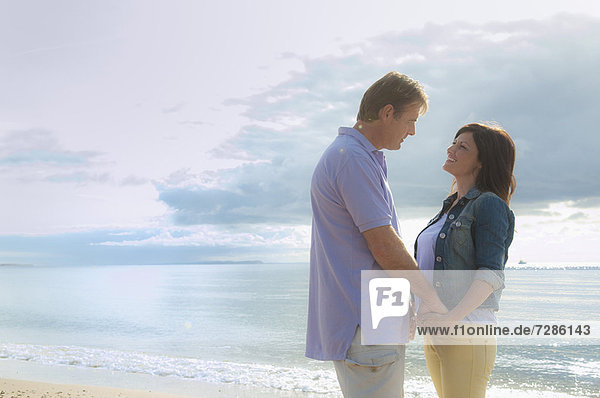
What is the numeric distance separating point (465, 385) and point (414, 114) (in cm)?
114

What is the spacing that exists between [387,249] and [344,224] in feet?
0.58

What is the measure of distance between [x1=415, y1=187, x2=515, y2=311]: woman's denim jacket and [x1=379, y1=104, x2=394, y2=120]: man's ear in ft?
2.06

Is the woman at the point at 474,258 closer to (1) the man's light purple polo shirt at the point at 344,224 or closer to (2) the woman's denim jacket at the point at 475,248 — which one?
(2) the woman's denim jacket at the point at 475,248

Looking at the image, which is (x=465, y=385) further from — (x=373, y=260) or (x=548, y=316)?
(x=548, y=316)

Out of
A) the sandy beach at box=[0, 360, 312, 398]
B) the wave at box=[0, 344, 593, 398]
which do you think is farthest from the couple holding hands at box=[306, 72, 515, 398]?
the sandy beach at box=[0, 360, 312, 398]

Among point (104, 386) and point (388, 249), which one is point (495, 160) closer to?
point (388, 249)

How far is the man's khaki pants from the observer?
1.76m

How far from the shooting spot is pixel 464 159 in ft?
7.96

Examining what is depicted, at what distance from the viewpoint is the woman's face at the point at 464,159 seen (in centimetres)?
241

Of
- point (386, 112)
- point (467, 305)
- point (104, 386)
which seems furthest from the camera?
point (104, 386)

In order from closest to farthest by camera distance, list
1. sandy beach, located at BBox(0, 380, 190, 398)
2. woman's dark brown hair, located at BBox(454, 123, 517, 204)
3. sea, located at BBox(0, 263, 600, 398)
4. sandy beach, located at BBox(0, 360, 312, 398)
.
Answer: woman's dark brown hair, located at BBox(454, 123, 517, 204), sandy beach, located at BBox(0, 380, 190, 398), sandy beach, located at BBox(0, 360, 312, 398), sea, located at BBox(0, 263, 600, 398)

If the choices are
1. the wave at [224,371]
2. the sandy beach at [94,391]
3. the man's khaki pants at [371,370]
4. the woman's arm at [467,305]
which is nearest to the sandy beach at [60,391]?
the sandy beach at [94,391]

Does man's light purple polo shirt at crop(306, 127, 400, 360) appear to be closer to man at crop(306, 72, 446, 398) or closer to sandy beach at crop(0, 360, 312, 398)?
man at crop(306, 72, 446, 398)

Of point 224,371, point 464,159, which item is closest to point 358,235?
point 464,159
